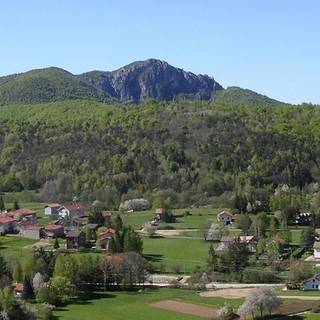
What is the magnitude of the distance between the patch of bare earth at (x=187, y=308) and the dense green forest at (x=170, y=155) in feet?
111

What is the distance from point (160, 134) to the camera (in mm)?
107750

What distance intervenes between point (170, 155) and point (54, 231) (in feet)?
110

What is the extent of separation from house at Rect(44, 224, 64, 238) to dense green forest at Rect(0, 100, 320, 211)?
1576 cm

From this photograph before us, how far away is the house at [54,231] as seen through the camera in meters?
66.9

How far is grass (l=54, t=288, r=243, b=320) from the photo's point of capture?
40.3 m

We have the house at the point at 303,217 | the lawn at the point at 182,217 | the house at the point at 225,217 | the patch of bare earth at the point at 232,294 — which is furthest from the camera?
the house at the point at 303,217

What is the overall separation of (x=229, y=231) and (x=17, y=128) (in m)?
62.9

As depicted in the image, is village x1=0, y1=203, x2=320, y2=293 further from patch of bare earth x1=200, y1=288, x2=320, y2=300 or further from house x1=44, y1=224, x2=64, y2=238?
patch of bare earth x1=200, y1=288, x2=320, y2=300

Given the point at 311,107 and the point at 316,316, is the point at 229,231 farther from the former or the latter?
the point at 311,107

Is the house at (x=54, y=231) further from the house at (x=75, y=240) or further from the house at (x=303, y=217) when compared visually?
the house at (x=303, y=217)

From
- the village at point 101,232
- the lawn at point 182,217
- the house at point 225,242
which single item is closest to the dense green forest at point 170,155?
the lawn at point 182,217

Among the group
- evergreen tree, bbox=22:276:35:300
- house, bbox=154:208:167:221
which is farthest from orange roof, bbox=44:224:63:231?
evergreen tree, bbox=22:276:35:300

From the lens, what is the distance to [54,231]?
220 feet

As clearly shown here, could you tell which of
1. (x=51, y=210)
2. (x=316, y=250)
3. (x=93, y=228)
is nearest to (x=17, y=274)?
(x=93, y=228)
